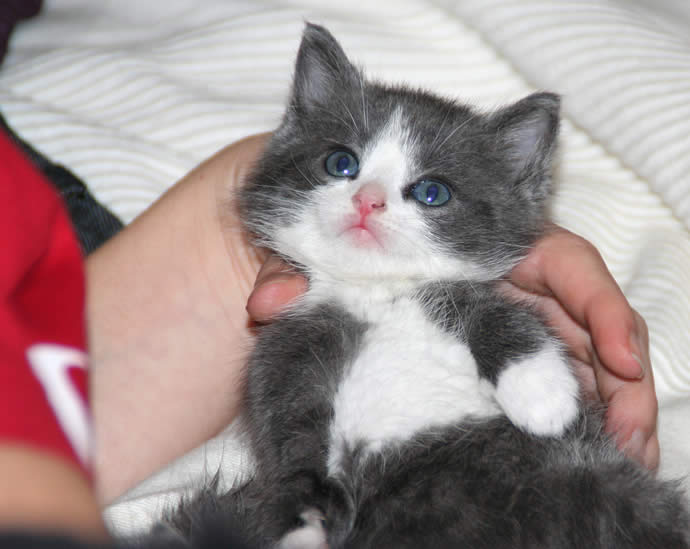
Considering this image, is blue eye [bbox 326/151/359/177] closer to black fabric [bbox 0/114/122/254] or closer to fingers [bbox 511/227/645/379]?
fingers [bbox 511/227/645/379]

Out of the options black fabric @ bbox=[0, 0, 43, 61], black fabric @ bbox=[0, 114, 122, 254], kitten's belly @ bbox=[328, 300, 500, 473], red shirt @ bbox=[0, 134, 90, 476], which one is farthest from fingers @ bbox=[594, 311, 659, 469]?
black fabric @ bbox=[0, 0, 43, 61]

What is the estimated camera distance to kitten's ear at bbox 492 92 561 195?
1980 mm

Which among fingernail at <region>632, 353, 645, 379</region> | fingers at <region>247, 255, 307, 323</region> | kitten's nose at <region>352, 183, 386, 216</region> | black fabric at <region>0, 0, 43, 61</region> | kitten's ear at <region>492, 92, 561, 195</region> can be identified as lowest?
fingers at <region>247, 255, 307, 323</region>

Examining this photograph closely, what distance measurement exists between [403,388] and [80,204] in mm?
1466

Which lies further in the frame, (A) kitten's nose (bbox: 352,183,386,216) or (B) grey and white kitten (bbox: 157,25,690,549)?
(A) kitten's nose (bbox: 352,183,386,216)

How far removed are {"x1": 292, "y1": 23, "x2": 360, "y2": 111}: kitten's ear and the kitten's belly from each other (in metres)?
0.84

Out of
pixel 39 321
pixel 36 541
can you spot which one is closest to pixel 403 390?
pixel 39 321

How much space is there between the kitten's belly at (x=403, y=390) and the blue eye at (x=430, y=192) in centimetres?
34

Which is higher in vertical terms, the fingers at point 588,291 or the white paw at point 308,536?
the fingers at point 588,291

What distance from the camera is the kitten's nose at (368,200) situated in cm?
171

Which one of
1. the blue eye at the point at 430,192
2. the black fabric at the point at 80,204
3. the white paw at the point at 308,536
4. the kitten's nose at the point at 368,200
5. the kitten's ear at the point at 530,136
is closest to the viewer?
the white paw at the point at 308,536

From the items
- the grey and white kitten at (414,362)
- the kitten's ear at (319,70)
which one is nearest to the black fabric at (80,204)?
the grey and white kitten at (414,362)

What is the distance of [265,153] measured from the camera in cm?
218

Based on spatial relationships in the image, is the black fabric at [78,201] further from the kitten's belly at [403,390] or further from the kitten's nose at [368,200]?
the kitten's belly at [403,390]
